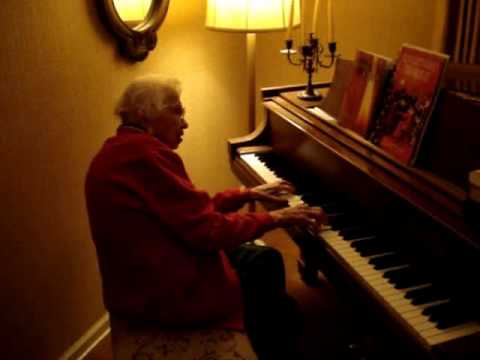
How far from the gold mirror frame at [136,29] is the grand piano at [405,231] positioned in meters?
0.82

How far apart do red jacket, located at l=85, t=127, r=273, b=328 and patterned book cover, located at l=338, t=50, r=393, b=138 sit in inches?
21.8

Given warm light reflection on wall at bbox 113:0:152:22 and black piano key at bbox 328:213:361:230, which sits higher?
warm light reflection on wall at bbox 113:0:152:22

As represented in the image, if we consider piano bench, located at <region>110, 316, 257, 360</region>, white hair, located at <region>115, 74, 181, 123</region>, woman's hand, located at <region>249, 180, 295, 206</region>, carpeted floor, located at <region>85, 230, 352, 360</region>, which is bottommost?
carpeted floor, located at <region>85, 230, 352, 360</region>

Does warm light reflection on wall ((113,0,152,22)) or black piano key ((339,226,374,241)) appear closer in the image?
black piano key ((339,226,374,241))

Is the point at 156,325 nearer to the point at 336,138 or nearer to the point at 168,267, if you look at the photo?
the point at 168,267

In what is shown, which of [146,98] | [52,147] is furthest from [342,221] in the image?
[52,147]

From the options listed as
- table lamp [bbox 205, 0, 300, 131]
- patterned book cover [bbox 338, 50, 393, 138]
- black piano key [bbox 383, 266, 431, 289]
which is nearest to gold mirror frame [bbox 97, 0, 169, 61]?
table lamp [bbox 205, 0, 300, 131]

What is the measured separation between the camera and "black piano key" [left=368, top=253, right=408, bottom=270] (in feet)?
4.61

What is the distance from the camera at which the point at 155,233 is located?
1.41 m

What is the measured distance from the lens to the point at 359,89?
1785mm

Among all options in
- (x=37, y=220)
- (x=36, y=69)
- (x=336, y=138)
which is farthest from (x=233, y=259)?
(x=36, y=69)

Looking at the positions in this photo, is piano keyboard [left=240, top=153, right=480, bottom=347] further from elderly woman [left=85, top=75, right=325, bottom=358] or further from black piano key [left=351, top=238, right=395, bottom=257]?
elderly woman [left=85, top=75, right=325, bottom=358]

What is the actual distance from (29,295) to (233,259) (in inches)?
27.7

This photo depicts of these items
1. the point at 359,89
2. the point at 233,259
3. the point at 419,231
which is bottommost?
the point at 233,259
